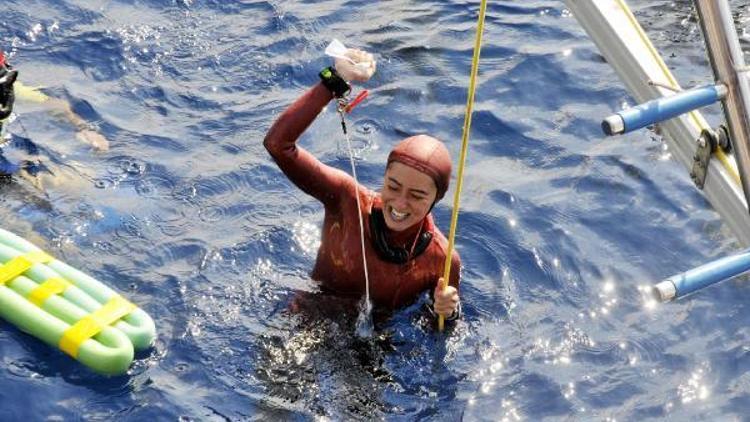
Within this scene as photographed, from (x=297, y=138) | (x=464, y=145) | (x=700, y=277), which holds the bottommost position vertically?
(x=297, y=138)

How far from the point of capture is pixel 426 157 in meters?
4.80

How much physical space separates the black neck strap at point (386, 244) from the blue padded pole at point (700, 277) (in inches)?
93.8

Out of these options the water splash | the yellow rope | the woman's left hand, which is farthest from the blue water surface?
the yellow rope

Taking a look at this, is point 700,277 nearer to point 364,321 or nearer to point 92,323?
point 364,321

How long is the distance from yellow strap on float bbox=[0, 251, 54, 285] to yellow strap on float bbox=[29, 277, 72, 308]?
14 centimetres

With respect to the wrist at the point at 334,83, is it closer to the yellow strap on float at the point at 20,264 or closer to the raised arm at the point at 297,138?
the raised arm at the point at 297,138

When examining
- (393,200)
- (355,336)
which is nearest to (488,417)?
(355,336)

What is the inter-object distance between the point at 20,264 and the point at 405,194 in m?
1.91

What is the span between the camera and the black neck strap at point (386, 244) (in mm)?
5137

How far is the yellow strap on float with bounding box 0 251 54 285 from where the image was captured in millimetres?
5105

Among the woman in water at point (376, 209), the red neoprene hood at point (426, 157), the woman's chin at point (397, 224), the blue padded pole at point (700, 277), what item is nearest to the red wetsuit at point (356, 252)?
the woman in water at point (376, 209)

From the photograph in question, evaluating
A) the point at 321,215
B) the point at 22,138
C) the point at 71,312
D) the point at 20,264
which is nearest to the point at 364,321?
the point at 321,215

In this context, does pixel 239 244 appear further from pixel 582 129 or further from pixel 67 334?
pixel 582 129

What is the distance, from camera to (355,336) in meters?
5.33
